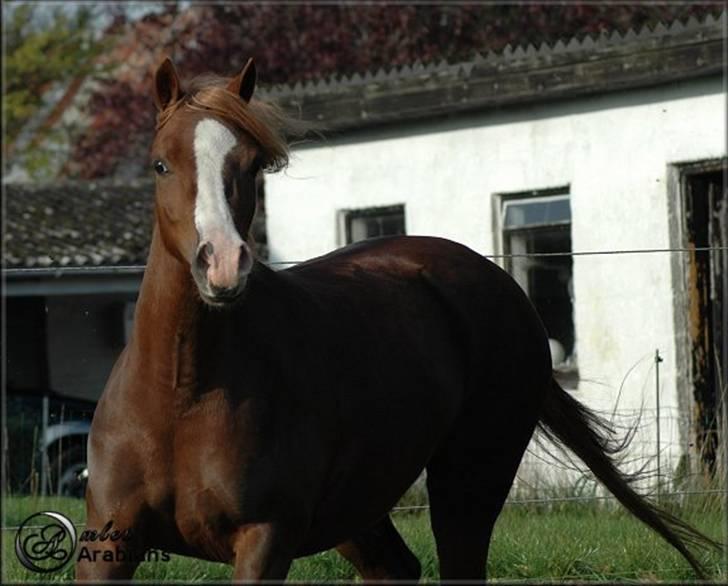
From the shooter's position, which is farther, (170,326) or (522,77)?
(522,77)

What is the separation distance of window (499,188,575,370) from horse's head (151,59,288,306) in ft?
23.8

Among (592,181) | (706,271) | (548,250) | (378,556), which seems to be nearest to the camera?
(378,556)

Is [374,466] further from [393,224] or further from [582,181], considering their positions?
[393,224]

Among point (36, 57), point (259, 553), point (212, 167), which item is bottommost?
point (259, 553)

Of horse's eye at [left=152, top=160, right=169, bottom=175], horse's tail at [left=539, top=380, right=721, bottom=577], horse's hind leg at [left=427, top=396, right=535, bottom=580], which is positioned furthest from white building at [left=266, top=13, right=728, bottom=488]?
horse's eye at [left=152, top=160, right=169, bottom=175]

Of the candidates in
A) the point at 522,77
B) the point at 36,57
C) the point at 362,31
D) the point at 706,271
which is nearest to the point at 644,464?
the point at 706,271

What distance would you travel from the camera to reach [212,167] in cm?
495

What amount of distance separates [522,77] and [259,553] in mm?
8964

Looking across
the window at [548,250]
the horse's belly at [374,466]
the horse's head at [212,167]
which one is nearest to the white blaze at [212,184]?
the horse's head at [212,167]

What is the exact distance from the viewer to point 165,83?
5.26m

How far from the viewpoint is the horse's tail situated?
713 centimetres

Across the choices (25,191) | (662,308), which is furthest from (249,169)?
(25,191)

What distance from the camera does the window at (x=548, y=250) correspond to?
1284cm

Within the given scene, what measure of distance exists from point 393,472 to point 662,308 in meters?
6.90
